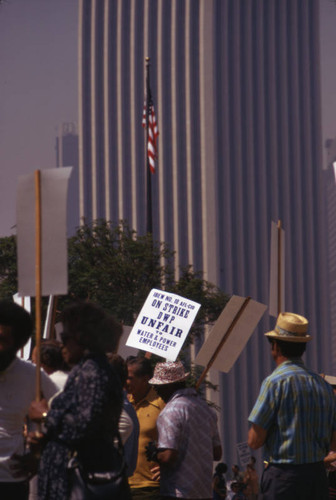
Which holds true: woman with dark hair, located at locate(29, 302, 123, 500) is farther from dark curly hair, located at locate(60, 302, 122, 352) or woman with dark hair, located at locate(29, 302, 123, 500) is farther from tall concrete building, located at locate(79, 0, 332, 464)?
tall concrete building, located at locate(79, 0, 332, 464)

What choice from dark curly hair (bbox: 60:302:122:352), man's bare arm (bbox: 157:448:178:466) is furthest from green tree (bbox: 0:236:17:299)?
dark curly hair (bbox: 60:302:122:352)

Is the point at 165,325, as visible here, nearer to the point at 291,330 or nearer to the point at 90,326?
the point at 291,330

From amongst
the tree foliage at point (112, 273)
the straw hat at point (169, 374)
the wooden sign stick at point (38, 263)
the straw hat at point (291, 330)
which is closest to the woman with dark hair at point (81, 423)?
the wooden sign stick at point (38, 263)

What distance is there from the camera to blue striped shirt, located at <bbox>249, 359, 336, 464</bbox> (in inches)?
192

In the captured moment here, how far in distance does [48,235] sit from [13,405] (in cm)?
79

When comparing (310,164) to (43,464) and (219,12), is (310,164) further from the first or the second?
(43,464)

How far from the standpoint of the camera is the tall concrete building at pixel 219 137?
80.2 m

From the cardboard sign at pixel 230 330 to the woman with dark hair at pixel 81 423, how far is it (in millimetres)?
2512

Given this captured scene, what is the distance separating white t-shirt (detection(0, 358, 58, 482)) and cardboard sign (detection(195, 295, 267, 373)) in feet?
7.37

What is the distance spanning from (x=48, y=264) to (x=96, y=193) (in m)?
78.2

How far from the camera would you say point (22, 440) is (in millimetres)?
4184

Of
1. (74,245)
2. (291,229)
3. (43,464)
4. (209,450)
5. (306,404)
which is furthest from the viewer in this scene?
(291,229)

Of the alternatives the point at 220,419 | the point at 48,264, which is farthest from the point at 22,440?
the point at 220,419

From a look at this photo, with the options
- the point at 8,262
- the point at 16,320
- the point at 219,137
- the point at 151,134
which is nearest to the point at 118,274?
the point at 8,262
